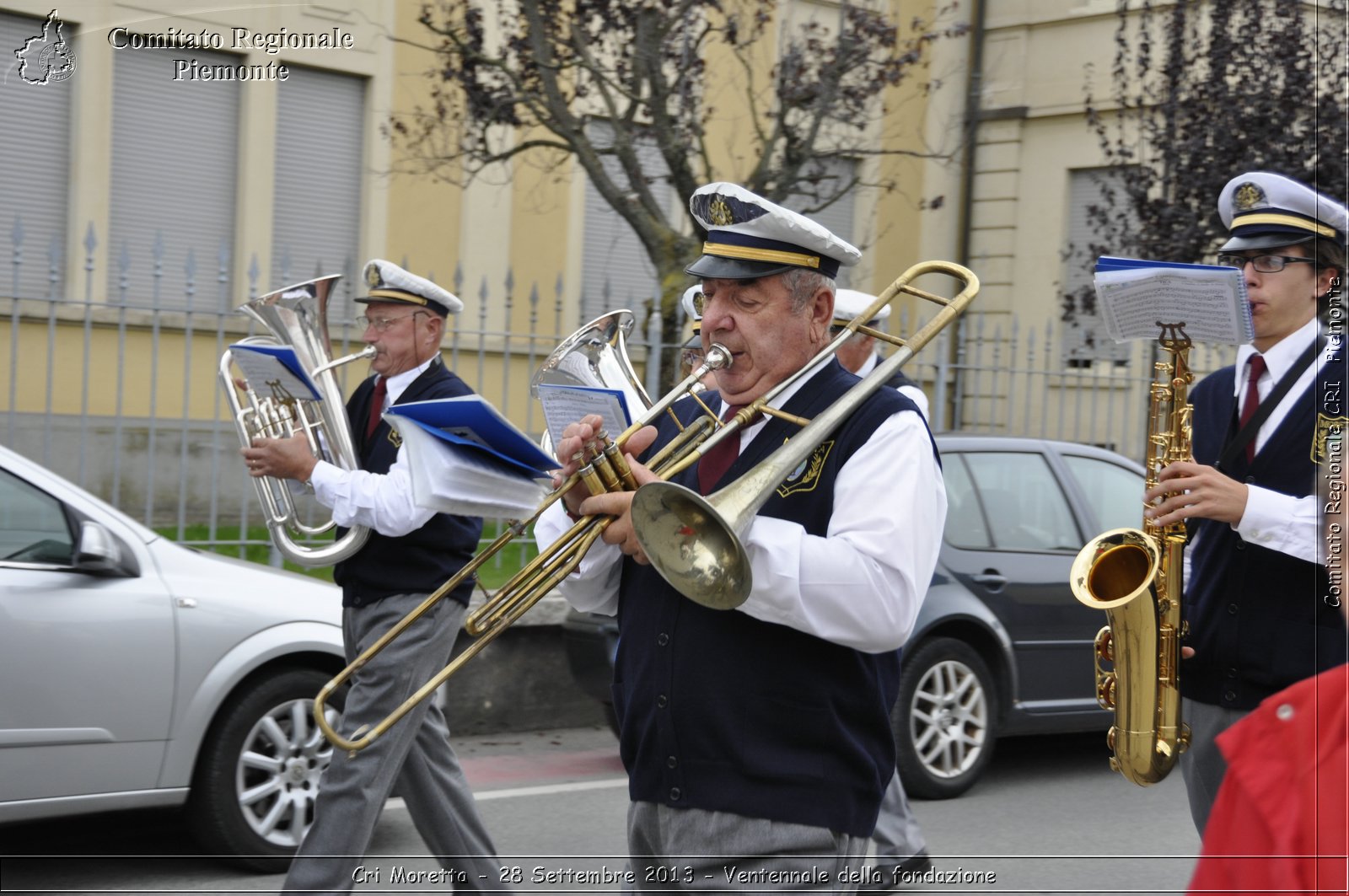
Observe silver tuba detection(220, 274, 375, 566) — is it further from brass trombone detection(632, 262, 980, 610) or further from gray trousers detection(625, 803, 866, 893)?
brass trombone detection(632, 262, 980, 610)

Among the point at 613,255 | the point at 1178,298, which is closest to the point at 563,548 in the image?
the point at 1178,298

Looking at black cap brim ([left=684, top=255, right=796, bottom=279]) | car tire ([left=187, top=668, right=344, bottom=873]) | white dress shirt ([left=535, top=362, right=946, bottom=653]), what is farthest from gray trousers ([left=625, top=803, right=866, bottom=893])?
car tire ([left=187, top=668, right=344, bottom=873])

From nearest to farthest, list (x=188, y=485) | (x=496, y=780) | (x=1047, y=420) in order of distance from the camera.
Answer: (x=496, y=780), (x=188, y=485), (x=1047, y=420)

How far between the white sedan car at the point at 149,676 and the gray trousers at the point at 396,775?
0.82 metres

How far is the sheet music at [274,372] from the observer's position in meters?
4.58

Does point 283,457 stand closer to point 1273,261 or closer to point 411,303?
point 411,303

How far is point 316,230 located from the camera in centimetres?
1295

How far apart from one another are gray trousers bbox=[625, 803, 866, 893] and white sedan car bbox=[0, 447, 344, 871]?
292 cm

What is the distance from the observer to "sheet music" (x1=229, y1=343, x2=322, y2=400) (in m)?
4.58

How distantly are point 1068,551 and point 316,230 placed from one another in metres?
7.73

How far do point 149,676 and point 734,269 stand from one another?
318cm

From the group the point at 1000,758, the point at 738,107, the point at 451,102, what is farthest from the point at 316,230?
the point at 1000,758

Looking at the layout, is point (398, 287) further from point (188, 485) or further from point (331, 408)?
point (188, 485)

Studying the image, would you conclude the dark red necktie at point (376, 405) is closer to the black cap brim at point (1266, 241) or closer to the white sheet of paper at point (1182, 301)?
the white sheet of paper at point (1182, 301)
